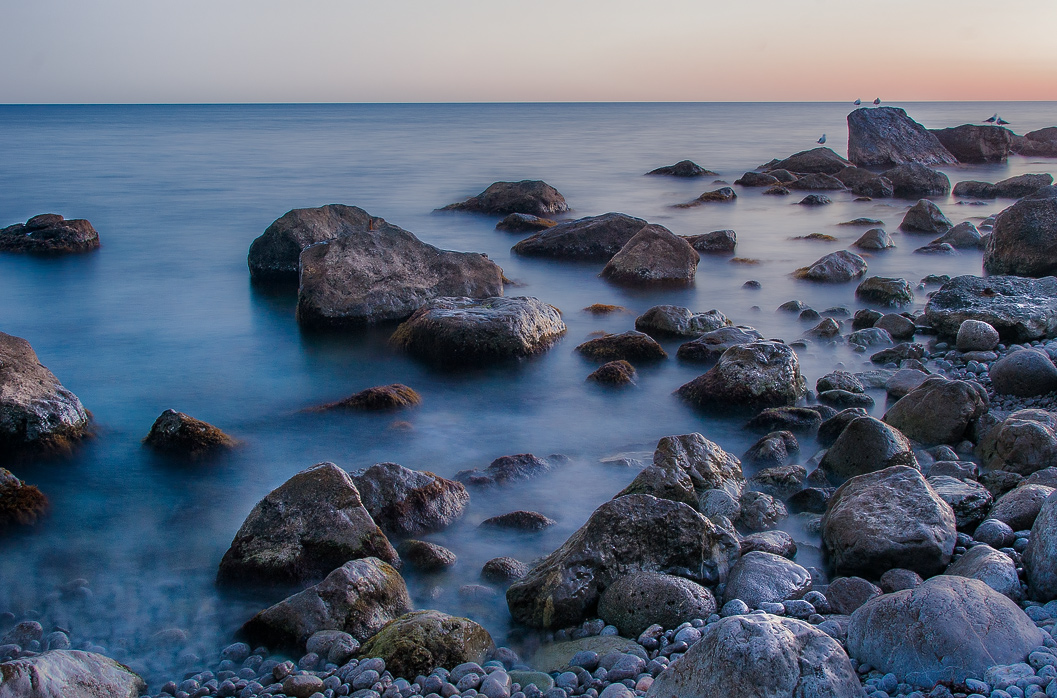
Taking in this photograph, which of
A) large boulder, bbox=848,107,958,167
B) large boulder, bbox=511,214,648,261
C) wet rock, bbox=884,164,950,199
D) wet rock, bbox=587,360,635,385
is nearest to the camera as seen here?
wet rock, bbox=587,360,635,385

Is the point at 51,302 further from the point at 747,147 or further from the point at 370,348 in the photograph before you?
the point at 747,147

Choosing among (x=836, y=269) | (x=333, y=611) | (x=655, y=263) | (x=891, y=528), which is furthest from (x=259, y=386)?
(x=836, y=269)

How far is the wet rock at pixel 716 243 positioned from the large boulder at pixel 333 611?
39.1 feet

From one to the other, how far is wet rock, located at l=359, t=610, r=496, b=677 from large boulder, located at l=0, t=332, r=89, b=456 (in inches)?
171

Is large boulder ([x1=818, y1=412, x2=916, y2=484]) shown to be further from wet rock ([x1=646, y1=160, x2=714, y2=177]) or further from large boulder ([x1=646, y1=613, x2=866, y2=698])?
wet rock ([x1=646, y1=160, x2=714, y2=177])

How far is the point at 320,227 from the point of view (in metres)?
12.6

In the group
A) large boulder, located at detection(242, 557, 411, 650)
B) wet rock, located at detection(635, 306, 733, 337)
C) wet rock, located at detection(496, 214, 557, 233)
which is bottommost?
large boulder, located at detection(242, 557, 411, 650)

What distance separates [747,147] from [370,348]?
36.9 m

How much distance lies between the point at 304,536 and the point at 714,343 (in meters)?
5.62

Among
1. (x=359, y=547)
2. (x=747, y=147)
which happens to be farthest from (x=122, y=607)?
(x=747, y=147)

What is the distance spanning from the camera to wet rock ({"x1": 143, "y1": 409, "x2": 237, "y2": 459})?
6.64m

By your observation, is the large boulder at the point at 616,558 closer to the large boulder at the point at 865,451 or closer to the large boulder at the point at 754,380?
the large boulder at the point at 865,451

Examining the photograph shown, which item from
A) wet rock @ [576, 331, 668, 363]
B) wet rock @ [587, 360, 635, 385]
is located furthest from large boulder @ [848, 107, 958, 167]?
wet rock @ [587, 360, 635, 385]

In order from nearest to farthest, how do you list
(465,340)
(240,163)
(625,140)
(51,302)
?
(465,340) → (51,302) → (240,163) → (625,140)
